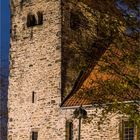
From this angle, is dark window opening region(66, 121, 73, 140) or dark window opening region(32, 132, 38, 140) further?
dark window opening region(32, 132, 38, 140)

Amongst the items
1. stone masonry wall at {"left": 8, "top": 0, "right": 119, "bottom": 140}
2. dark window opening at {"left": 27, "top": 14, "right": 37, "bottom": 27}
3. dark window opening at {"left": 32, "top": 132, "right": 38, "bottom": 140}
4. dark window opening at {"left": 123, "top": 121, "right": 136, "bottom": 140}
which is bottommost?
dark window opening at {"left": 32, "top": 132, "right": 38, "bottom": 140}

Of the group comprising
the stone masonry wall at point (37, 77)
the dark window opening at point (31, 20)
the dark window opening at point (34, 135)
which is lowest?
the dark window opening at point (34, 135)

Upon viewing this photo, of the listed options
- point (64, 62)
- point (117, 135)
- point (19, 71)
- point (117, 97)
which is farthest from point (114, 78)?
point (19, 71)

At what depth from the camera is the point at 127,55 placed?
1518 cm

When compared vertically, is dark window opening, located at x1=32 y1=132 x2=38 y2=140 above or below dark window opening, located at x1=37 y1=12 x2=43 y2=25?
below

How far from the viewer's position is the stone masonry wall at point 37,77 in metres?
30.9

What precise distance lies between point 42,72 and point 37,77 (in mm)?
437

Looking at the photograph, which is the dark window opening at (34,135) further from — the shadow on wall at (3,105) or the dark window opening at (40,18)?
the shadow on wall at (3,105)

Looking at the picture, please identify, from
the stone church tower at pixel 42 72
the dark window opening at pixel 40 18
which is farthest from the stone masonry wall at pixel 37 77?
the dark window opening at pixel 40 18

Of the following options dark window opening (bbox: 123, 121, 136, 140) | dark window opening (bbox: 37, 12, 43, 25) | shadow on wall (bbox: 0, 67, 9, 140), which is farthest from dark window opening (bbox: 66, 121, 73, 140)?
shadow on wall (bbox: 0, 67, 9, 140)

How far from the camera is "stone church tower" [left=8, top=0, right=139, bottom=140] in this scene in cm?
3083

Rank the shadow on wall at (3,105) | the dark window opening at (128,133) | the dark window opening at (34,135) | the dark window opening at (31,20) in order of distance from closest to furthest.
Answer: the dark window opening at (128,133) → the dark window opening at (34,135) → the dark window opening at (31,20) → the shadow on wall at (3,105)

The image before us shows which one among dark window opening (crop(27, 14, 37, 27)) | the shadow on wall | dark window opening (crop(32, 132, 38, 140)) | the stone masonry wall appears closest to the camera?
the stone masonry wall

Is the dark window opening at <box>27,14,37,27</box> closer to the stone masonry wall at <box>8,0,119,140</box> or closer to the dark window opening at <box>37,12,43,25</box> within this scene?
the stone masonry wall at <box>8,0,119,140</box>
